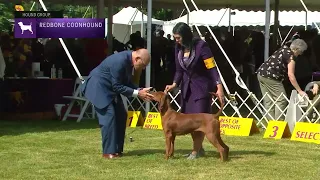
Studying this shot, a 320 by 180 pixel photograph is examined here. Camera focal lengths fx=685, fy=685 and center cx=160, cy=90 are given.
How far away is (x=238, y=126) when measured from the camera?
33.5ft

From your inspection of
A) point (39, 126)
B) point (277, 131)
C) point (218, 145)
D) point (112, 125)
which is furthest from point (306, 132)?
point (39, 126)

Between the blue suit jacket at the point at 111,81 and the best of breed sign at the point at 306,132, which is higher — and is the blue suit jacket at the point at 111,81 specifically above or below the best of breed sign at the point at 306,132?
above

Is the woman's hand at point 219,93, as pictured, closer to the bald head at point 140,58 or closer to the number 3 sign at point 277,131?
the bald head at point 140,58

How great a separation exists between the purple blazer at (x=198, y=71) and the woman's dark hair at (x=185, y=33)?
0.28 ft

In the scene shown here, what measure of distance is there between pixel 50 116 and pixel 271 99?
431cm

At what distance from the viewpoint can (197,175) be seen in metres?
6.54

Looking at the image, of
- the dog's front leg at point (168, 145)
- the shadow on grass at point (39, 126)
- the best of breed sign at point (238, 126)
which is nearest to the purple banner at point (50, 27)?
the shadow on grass at point (39, 126)

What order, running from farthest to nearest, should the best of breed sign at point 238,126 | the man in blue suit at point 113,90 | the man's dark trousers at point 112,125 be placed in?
the best of breed sign at point 238,126
the man's dark trousers at point 112,125
the man in blue suit at point 113,90

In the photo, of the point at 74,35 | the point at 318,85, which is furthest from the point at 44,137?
the point at 318,85

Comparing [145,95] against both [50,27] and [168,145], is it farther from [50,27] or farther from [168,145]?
[50,27]

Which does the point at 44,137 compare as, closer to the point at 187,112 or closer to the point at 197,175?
the point at 187,112

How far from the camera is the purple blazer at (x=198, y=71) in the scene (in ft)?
23.9

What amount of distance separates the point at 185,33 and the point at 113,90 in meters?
1.00

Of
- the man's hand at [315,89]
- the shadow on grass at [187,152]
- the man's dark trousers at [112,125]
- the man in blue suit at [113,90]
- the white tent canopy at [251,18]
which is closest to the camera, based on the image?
the man in blue suit at [113,90]
